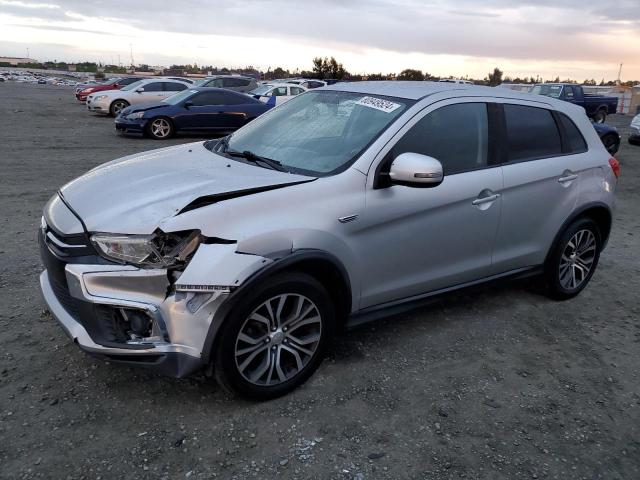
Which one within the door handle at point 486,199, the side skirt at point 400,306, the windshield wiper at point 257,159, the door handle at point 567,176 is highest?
the windshield wiper at point 257,159

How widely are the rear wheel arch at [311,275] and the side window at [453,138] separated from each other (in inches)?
33.2

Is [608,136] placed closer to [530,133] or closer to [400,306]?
[530,133]

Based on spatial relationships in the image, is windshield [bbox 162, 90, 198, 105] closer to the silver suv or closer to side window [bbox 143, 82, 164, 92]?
side window [bbox 143, 82, 164, 92]

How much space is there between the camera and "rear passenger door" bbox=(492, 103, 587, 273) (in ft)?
13.5

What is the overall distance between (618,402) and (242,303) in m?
2.41

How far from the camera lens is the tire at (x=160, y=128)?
1441 centimetres

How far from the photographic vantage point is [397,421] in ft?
10.1

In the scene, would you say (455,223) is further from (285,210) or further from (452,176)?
(285,210)

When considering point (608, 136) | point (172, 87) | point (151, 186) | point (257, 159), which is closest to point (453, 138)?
point (257, 159)

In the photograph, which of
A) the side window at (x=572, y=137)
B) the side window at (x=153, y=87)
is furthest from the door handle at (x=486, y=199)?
the side window at (x=153, y=87)

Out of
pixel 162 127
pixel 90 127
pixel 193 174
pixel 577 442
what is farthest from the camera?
pixel 90 127

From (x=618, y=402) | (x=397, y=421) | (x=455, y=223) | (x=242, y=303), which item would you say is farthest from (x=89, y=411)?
(x=618, y=402)

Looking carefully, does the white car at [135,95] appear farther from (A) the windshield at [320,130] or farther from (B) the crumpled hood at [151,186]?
(B) the crumpled hood at [151,186]

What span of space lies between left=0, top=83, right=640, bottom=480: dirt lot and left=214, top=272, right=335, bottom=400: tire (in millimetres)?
142
